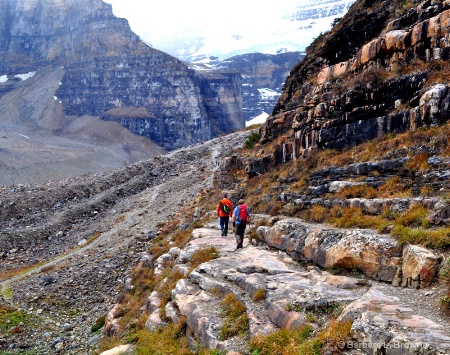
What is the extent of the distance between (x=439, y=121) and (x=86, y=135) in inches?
6523

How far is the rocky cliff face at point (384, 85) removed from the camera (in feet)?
53.7

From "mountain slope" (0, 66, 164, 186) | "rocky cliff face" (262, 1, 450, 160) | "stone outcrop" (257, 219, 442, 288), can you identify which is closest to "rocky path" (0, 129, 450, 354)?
"stone outcrop" (257, 219, 442, 288)

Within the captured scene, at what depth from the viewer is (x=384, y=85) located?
18.3 metres

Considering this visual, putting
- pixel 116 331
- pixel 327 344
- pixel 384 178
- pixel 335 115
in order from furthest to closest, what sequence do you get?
1. pixel 335 115
2. pixel 116 331
3. pixel 384 178
4. pixel 327 344

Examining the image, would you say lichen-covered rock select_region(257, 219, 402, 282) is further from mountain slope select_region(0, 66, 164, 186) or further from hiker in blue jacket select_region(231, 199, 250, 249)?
mountain slope select_region(0, 66, 164, 186)

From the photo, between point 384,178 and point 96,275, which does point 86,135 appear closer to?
point 96,275

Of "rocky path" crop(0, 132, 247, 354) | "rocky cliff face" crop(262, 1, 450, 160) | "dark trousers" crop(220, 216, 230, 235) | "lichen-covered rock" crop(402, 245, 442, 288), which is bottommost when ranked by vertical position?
"rocky path" crop(0, 132, 247, 354)

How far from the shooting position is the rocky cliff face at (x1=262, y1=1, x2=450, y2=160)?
16359mm

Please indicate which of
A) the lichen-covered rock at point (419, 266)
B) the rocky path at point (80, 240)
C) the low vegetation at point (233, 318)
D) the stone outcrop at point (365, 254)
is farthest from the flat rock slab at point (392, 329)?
the rocky path at point (80, 240)

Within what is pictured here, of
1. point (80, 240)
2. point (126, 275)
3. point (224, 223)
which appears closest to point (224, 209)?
point (224, 223)

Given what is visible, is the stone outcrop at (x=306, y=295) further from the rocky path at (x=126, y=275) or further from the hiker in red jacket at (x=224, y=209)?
the hiker in red jacket at (x=224, y=209)

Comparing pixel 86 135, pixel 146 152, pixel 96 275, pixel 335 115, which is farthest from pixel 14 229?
pixel 86 135

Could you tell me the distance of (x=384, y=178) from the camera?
14.6 m

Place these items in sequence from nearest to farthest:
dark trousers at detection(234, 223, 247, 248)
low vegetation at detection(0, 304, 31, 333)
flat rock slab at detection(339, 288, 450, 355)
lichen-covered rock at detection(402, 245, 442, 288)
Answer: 1. flat rock slab at detection(339, 288, 450, 355)
2. lichen-covered rock at detection(402, 245, 442, 288)
3. dark trousers at detection(234, 223, 247, 248)
4. low vegetation at detection(0, 304, 31, 333)
